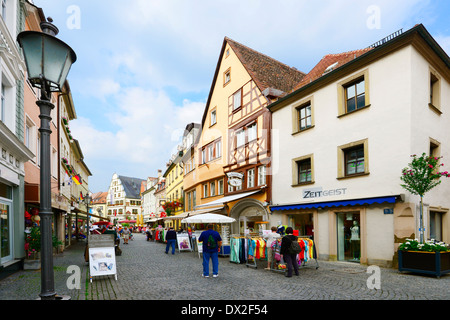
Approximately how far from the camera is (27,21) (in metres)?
13.2

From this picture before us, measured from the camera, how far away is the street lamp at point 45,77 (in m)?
4.01

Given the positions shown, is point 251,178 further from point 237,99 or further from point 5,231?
point 5,231

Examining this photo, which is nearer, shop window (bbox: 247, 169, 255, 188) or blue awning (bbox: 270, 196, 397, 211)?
blue awning (bbox: 270, 196, 397, 211)

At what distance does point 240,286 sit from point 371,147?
7502 millimetres

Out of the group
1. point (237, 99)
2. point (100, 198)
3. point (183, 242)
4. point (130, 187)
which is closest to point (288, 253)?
point (183, 242)

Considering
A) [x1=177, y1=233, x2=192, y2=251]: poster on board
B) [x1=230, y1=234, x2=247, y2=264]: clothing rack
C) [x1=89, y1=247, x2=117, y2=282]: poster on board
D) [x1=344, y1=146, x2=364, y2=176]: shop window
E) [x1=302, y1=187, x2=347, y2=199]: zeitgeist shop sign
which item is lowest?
[x1=177, y1=233, x2=192, y2=251]: poster on board

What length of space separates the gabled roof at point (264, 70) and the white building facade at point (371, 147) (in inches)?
186

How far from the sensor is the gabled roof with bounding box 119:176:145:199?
9469 centimetres

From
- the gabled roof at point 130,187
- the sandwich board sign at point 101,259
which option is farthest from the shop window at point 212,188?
the gabled roof at point 130,187

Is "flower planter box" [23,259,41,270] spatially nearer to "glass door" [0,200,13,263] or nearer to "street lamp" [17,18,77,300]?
"glass door" [0,200,13,263]

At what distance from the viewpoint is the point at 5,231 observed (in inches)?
404

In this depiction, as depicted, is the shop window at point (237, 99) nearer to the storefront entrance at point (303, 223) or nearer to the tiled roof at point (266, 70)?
the tiled roof at point (266, 70)

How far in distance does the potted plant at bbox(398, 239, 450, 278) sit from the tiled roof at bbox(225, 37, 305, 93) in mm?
12125

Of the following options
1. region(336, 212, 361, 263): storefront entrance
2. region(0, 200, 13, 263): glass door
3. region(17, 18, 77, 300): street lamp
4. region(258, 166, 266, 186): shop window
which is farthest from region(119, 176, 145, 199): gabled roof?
region(17, 18, 77, 300): street lamp
